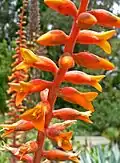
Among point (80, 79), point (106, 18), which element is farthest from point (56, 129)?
point (106, 18)

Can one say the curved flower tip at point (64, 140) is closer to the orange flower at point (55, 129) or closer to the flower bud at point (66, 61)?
the orange flower at point (55, 129)

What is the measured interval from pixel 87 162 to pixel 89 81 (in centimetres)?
305

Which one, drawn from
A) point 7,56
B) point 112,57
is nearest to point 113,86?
point 112,57

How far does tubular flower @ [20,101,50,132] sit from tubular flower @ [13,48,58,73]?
16cm

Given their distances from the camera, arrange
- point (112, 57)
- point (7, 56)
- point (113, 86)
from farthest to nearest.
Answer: point (112, 57) → point (113, 86) → point (7, 56)

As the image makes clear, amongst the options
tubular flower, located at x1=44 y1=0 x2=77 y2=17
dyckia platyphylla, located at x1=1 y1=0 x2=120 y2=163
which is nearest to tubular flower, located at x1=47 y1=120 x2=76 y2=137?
dyckia platyphylla, located at x1=1 y1=0 x2=120 y2=163

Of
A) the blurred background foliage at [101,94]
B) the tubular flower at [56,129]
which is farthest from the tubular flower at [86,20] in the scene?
the blurred background foliage at [101,94]

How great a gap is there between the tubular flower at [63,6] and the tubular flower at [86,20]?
8cm

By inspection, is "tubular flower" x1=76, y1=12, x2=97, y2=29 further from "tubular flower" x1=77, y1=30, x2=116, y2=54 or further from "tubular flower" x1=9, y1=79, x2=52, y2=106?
"tubular flower" x1=9, y1=79, x2=52, y2=106

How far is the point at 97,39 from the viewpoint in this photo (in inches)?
84.7

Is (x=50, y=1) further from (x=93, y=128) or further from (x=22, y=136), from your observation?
(x=93, y=128)

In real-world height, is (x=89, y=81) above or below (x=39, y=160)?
above

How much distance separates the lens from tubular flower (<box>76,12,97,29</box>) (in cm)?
204

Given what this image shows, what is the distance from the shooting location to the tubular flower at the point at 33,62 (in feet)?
7.07
